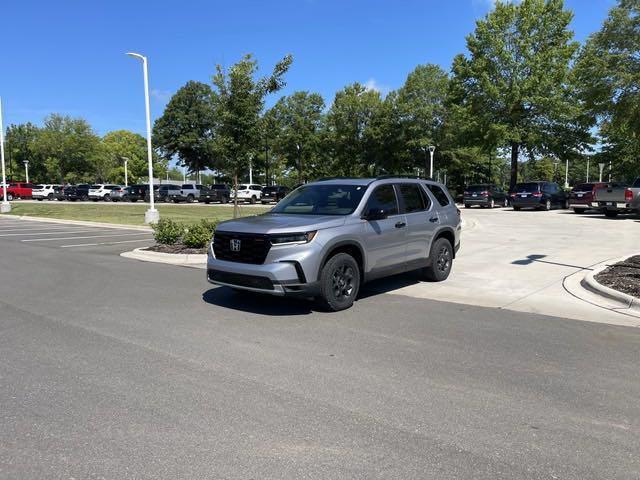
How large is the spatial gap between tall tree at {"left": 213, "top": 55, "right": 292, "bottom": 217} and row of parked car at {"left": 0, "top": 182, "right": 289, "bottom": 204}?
103ft

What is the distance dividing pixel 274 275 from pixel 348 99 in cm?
4835

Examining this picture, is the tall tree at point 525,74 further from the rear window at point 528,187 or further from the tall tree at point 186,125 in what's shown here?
the tall tree at point 186,125

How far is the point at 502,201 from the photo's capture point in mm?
38656

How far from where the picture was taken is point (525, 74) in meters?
41.3

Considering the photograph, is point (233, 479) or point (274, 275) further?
point (274, 275)

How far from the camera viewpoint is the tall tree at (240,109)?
14516mm

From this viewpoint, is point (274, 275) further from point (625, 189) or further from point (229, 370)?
point (625, 189)

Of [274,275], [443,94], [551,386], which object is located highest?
[443,94]

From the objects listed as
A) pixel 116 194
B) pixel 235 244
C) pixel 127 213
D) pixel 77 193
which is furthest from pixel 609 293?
pixel 77 193

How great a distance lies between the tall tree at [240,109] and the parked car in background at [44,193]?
48.1m

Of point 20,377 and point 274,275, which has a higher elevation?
point 274,275

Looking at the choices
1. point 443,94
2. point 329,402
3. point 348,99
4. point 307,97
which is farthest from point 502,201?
point 329,402

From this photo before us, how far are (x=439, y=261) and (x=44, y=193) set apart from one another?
56097 mm

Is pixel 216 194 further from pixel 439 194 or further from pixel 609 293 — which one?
pixel 609 293
